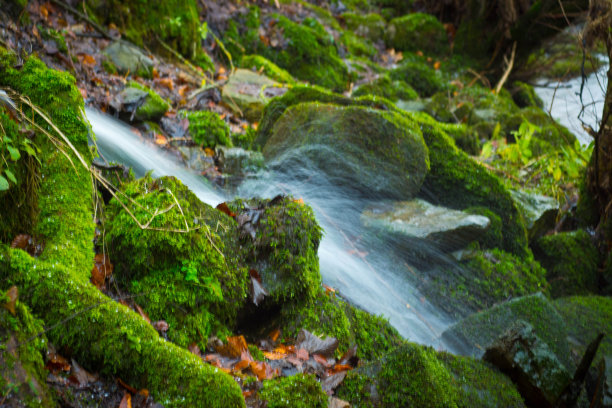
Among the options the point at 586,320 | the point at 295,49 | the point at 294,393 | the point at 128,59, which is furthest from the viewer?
the point at 295,49

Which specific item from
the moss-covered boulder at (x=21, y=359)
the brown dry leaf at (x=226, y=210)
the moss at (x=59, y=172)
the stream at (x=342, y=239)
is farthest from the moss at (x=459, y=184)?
the moss-covered boulder at (x=21, y=359)

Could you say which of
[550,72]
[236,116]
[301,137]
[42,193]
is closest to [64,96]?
[42,193]

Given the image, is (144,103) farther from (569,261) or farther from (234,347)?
(569,261)

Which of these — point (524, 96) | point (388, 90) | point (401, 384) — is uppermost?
point (524, 96)

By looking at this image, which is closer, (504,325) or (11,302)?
(11,302)

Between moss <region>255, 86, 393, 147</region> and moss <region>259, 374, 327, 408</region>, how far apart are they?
13.9 ft

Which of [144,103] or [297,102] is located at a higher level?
[297,102]

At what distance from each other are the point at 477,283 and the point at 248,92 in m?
4.72

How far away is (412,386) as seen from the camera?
2529 millimetres

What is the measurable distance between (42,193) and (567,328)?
14.3ft

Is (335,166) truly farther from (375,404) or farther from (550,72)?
(550,72)

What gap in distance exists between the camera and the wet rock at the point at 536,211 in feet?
19.6

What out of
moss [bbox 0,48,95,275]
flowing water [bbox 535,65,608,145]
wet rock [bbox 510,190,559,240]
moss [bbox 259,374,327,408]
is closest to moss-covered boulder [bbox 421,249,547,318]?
wet rock [bbox 510,190,559,240]

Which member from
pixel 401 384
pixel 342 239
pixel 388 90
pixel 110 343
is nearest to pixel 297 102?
pixel 342 239
